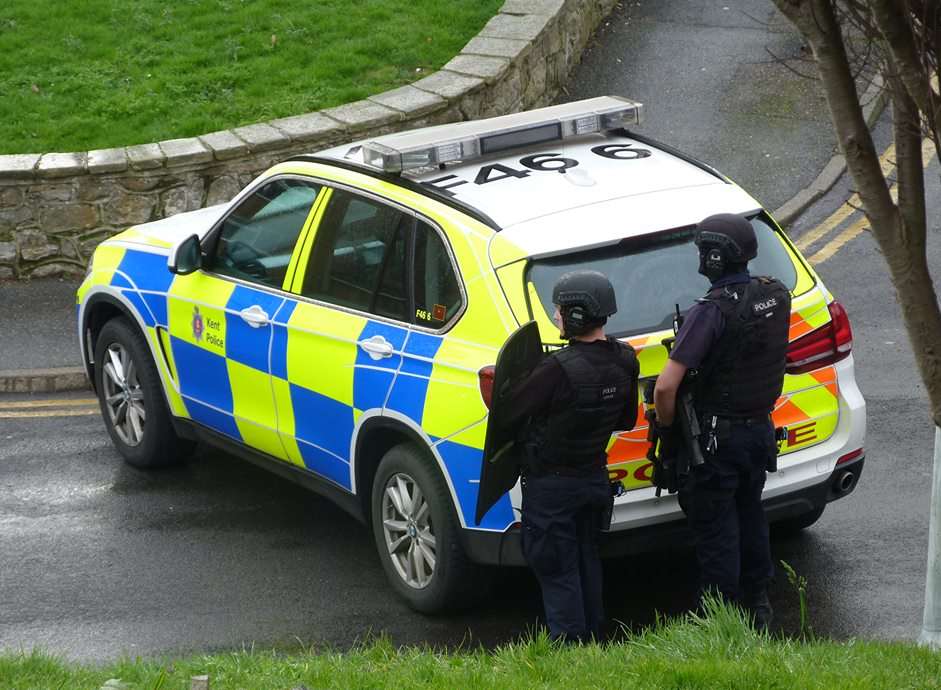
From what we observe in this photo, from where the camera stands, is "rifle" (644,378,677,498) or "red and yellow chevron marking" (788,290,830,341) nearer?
"rifle" (644,378,677,498)

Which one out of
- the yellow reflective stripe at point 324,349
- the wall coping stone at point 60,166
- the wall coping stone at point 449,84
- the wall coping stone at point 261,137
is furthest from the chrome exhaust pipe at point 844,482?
the wall coping stone at point 60,166

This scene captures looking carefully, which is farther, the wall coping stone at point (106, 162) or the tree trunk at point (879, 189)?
the wall coping stone at point (106, 162)

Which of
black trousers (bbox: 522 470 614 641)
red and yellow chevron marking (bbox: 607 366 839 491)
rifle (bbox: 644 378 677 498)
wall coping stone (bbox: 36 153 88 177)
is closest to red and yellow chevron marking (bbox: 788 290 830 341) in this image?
red and yellow chevron marking (bbox: 607 366 839 491)

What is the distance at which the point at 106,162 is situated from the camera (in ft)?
36.5

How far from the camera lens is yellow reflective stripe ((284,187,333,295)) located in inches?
270

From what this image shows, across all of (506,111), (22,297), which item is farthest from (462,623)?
(506,111)

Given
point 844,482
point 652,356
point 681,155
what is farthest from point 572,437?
point 681,155

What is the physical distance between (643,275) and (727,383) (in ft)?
1.99

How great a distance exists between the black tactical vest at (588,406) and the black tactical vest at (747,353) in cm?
36

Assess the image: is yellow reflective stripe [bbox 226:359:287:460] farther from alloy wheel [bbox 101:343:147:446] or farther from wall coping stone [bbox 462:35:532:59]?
wall coping stone [bbox 462:35:532:59]

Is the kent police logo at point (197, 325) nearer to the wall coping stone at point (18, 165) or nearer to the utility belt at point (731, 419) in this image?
the utility belt at point (731, 419)

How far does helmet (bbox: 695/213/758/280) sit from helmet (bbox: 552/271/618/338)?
44 centimetres

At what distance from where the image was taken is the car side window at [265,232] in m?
7.02

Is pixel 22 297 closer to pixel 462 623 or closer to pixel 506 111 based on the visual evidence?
pixel 506 111
